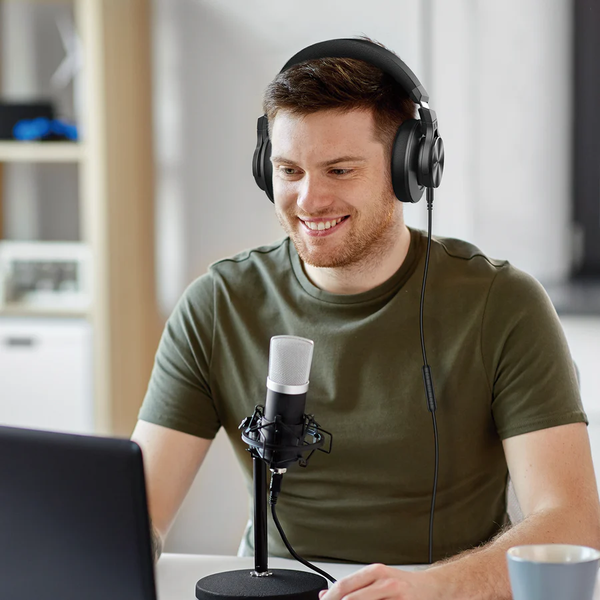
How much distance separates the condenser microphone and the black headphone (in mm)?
438

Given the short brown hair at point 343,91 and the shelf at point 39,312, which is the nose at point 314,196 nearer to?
the short brown hair at point 343,91

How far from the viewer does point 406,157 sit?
133 centimetres

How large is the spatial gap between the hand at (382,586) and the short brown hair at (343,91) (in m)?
0.63

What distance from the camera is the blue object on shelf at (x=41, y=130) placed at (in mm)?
A: 2736

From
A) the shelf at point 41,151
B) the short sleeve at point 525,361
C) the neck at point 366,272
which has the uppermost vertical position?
the shelf at point 41,151

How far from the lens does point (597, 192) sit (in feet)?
9.47

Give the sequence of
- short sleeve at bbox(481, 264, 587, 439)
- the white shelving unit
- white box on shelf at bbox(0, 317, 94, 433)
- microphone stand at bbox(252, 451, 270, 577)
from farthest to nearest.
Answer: white box on shelf at bbox(0, 317, 94, 433) < the white shelving unit < short sleeve at bbox(481, 264, 587, 439) < microphone stand at bbox(252, 451, 270, 577)

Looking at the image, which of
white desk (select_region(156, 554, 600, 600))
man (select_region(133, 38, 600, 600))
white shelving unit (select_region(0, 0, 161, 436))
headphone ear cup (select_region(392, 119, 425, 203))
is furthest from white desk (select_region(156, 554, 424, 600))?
white shelving unit (select_region(0, 0, 161, 436))

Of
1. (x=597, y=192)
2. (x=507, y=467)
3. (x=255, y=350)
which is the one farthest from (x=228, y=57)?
(x=507, y=467)

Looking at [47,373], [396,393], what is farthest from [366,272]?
[47,373]

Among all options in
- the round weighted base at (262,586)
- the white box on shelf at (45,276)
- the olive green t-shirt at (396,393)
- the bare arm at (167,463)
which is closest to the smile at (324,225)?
the olive green t-shirt at (396,393)

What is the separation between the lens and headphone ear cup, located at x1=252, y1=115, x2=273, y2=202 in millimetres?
1416

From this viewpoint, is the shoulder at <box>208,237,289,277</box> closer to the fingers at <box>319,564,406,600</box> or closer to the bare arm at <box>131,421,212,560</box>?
the bare arm at <box>131,421,212,560</box>

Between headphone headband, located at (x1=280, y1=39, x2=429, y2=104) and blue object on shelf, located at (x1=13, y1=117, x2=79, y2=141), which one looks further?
blue object on shelf, located at (x1=13, y1=117, x2=79, y2=141)
